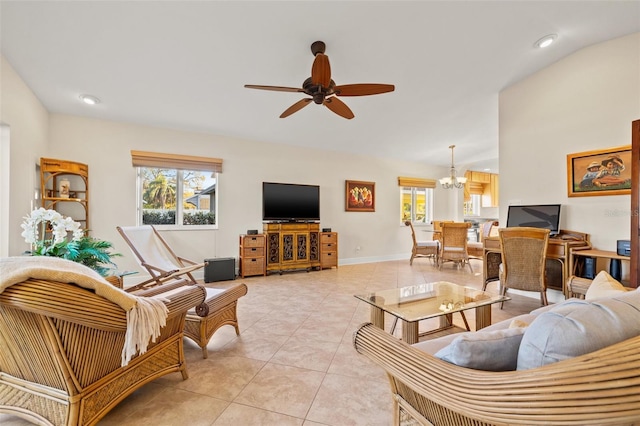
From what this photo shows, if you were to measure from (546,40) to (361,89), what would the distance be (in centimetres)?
197

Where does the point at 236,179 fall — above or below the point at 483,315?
above

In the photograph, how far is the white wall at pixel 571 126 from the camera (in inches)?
104

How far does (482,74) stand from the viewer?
3.13 m

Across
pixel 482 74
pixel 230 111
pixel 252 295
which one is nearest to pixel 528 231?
pixel 482 74

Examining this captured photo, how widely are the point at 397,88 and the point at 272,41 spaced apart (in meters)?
1.65

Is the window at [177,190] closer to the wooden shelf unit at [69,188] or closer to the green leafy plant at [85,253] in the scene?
the wooden shelf unit at [69,188]

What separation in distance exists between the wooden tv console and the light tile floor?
Answer: 164cm

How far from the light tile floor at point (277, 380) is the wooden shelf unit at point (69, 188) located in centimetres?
265

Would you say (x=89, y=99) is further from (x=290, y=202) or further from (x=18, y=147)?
(x=290, y=202)

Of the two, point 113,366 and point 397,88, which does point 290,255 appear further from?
point 113,366

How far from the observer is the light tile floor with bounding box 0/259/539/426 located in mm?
1357

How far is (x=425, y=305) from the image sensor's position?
6.61 ft

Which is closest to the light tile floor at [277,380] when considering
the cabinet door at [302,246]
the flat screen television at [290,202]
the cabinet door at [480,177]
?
the cabinet door at [302,246]

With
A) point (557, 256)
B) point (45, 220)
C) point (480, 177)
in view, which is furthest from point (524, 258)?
point (480, 177)
